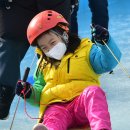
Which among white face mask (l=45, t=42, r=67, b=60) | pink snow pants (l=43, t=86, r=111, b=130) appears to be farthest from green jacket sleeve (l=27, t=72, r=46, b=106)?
white face mask (l=45, t=42, r=67, b=60)

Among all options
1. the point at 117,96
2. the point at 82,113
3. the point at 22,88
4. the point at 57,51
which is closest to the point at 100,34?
the point at 57,51

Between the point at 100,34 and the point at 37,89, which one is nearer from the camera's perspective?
the point at 100,34

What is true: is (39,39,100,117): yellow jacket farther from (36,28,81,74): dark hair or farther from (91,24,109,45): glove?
(91,24,109,45): glove

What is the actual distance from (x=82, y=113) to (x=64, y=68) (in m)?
0.29

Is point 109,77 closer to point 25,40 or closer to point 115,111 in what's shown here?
point 115,111

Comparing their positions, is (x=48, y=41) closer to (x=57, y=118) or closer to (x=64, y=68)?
(x=64, y=68)

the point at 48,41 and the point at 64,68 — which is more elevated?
the point at 48,41

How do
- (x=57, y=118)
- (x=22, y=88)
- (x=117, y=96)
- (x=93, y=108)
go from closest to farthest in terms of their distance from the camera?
(x=93, y=108), (x=57, y=118), (x=22, y=88), (x=117, y=96)

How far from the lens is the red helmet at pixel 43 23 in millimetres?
2984

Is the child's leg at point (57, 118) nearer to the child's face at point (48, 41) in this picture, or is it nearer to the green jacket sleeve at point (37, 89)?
the green jacket sleeve at point (37, 89)

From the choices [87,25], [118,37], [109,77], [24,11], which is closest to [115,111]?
[109,77]

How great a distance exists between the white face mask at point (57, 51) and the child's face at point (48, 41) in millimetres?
17

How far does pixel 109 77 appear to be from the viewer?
14.1 feet

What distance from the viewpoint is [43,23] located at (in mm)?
3004
